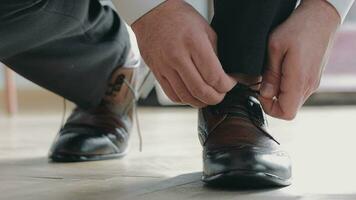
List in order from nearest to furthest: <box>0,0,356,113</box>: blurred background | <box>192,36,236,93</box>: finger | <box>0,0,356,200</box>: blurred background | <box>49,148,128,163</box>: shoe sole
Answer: <box>192,36,236,93</box>: finger < <box>0,0,356,200</box>: blurred background < <box>49,148,128,163</box>: shoe sole < <box>0,0,356,113</box>: blurred background

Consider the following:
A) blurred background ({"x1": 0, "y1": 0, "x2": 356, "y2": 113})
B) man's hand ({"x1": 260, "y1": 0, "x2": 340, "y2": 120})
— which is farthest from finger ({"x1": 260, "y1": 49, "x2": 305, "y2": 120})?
blurred background ({"x1": 0, "y1": 0, "x2": 356, "y2": 113})

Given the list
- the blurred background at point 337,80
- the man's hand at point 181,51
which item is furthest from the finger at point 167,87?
the blurred background at point 337,80

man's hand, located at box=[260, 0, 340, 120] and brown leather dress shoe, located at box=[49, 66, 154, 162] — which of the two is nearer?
man's hand, located at box=[260, 0, 340, 120]

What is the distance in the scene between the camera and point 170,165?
39.6 inches

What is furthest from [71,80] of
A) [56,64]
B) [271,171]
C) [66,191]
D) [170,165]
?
[271,171]

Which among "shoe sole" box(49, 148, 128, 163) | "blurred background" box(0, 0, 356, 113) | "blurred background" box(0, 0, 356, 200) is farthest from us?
"blurred background" box(0, 0, 356, 113)

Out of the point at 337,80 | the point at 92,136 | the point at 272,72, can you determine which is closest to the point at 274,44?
the point at 272,72

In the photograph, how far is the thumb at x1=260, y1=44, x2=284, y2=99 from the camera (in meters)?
0.69

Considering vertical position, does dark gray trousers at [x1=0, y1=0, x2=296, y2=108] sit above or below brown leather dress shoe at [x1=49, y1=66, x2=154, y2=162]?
above

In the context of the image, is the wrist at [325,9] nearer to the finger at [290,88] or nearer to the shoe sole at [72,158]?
the finger at [290,88]

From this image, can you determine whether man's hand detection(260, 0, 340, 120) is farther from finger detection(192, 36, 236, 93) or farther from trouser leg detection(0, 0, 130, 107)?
trouser leg detection(0, 0, 130, 107)

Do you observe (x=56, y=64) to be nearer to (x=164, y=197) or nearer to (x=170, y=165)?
(x=170, y=165)

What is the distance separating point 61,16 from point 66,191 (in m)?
0.22

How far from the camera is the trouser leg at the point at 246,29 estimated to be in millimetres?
733
